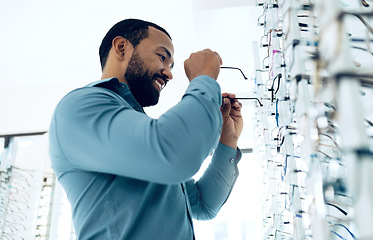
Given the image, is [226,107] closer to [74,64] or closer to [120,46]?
[120,46]

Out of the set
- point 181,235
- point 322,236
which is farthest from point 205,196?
point 322,236

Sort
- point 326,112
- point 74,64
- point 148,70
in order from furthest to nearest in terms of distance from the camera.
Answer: point 74,64 → point 148,70 → point 326,112

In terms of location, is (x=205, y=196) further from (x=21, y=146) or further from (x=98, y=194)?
(x=21, y=146)

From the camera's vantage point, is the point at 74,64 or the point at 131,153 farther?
the point at 74,64

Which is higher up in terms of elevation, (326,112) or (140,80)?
(140,80)

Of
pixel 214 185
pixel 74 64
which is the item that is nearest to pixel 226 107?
pixel 214 185

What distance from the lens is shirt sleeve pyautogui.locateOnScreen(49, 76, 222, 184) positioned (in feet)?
1.88

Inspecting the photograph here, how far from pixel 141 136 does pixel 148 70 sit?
0.34 meters

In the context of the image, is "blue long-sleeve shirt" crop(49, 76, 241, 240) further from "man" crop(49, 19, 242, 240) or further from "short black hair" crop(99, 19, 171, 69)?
"short black hair" crop(99, 19, 171, 69)

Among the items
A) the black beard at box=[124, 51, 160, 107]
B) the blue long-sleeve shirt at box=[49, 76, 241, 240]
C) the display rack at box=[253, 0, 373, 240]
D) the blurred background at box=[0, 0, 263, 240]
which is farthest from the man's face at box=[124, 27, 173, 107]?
the blurred background at box=[0, 0, 263, 240]

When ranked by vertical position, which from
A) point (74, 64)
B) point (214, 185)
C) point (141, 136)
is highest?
point (74, 64)

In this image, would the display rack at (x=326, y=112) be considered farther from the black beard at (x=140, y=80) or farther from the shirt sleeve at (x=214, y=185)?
the black beard at (x=140, y=80)

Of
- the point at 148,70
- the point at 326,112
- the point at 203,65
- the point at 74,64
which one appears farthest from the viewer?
the point at 74,64

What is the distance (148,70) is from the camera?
2.91 ft
